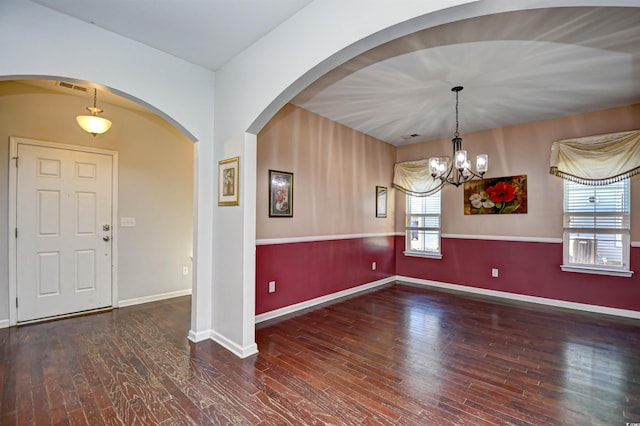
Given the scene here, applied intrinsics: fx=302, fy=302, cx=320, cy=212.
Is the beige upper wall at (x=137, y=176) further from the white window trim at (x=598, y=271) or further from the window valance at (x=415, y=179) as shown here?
the white window trim at (x=598, y=271)

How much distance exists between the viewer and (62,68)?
2264 mm

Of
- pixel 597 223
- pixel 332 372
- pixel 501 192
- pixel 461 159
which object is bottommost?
pixel 332 372

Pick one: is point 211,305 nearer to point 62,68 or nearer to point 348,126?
point 62,68

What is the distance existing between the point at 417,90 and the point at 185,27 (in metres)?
2.40

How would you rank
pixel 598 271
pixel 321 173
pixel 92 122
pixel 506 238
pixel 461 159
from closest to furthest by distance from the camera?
pixel 92 122 < pixel 461 159 < pixel 598 271 < pixel 321 173 < pixel 506 238

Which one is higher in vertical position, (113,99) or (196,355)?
(113,99)

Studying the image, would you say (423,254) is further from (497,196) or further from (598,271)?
(598,271)

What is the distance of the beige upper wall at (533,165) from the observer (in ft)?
12.8

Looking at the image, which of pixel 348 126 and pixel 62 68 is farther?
pixel 348 126

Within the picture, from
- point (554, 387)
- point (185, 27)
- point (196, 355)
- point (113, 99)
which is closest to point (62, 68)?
point (185, 27)

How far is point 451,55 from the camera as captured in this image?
2.70 m

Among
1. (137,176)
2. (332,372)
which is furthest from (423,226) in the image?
(137,176)

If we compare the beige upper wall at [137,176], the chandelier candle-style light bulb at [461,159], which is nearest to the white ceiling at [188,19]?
the beige upper wall at [137,176]

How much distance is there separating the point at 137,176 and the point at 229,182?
2.12 m
